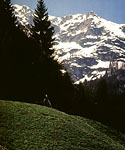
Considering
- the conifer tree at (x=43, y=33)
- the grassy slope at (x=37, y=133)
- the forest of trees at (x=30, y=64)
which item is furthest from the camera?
the conifer tree at (x=43, y=33)

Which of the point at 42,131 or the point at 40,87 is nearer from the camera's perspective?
the point at 42,131

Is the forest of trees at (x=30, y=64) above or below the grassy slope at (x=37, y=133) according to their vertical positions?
above

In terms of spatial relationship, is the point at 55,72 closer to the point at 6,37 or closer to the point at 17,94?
the point at 17,94

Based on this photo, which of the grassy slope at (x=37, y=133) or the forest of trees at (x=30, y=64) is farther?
the forest of trees at (x=30, y=64)

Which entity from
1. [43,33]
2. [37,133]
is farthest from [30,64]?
[37,133]

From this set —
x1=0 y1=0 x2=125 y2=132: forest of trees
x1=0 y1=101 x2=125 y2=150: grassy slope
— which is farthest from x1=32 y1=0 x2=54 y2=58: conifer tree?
x1=0 y1=101 x2=125 y2=150: grassy slope

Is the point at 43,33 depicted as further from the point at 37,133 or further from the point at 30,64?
the point at 37,133

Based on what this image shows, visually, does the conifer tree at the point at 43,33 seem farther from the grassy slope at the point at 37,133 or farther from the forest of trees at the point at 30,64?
the grassy slope at the point at 37,133

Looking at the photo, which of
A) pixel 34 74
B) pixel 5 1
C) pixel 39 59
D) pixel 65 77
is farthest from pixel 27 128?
pixel 65 77

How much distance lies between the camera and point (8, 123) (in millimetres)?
17641

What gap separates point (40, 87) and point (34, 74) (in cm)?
275

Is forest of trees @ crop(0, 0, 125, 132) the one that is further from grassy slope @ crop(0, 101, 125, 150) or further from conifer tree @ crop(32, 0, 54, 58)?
grassy slope @ crop(0, 101, 125, 150)

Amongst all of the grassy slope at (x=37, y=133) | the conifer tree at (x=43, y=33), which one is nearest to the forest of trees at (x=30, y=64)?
the conifer tree at (x=43, y=33)

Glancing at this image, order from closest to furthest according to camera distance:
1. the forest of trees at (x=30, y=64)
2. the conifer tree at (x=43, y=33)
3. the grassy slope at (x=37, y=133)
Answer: the grassy slope at (x=37, y=133)
the forest of trees at (x=30, y=64)
the conifer tree at (x=43, y=33)
